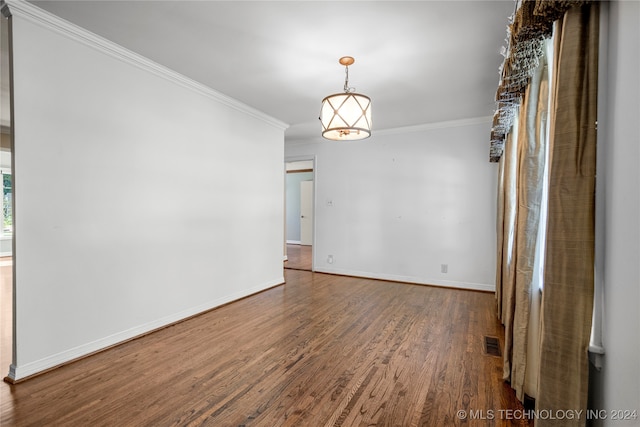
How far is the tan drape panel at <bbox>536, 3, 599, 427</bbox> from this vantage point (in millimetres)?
1157

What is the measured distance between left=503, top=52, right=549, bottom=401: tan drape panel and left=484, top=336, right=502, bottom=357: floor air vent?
66 cm

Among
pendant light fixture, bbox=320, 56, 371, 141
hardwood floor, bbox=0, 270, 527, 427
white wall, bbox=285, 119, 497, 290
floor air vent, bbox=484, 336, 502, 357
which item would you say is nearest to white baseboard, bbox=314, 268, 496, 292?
white wall, bbox=285, 119, 497, 290

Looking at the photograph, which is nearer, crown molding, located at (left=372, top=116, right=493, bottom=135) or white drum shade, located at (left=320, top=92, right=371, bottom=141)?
white drum shade, located at (left=320, top=92, right=371, bottom=141)

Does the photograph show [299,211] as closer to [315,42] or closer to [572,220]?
[315,42]

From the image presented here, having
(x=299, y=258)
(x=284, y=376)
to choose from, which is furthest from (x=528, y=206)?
(x=299, y=258)

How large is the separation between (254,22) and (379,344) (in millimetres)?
2837

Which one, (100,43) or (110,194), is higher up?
(100,43)

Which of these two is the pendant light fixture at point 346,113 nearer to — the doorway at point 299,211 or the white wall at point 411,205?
the white wall at point 411,205

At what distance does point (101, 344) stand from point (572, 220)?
132 inches

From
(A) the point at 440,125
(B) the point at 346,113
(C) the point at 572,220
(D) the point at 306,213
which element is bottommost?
(D) the point at 306,213

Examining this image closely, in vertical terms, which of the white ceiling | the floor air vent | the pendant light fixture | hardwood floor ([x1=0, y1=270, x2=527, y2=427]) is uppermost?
the white ceiling

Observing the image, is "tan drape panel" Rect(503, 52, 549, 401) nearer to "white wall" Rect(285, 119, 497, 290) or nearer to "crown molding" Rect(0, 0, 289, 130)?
"white wall" Rect(285, 119, 497, 290)

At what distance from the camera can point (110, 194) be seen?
2.74 metres

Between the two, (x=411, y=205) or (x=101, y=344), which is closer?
(x=101, y=344)
